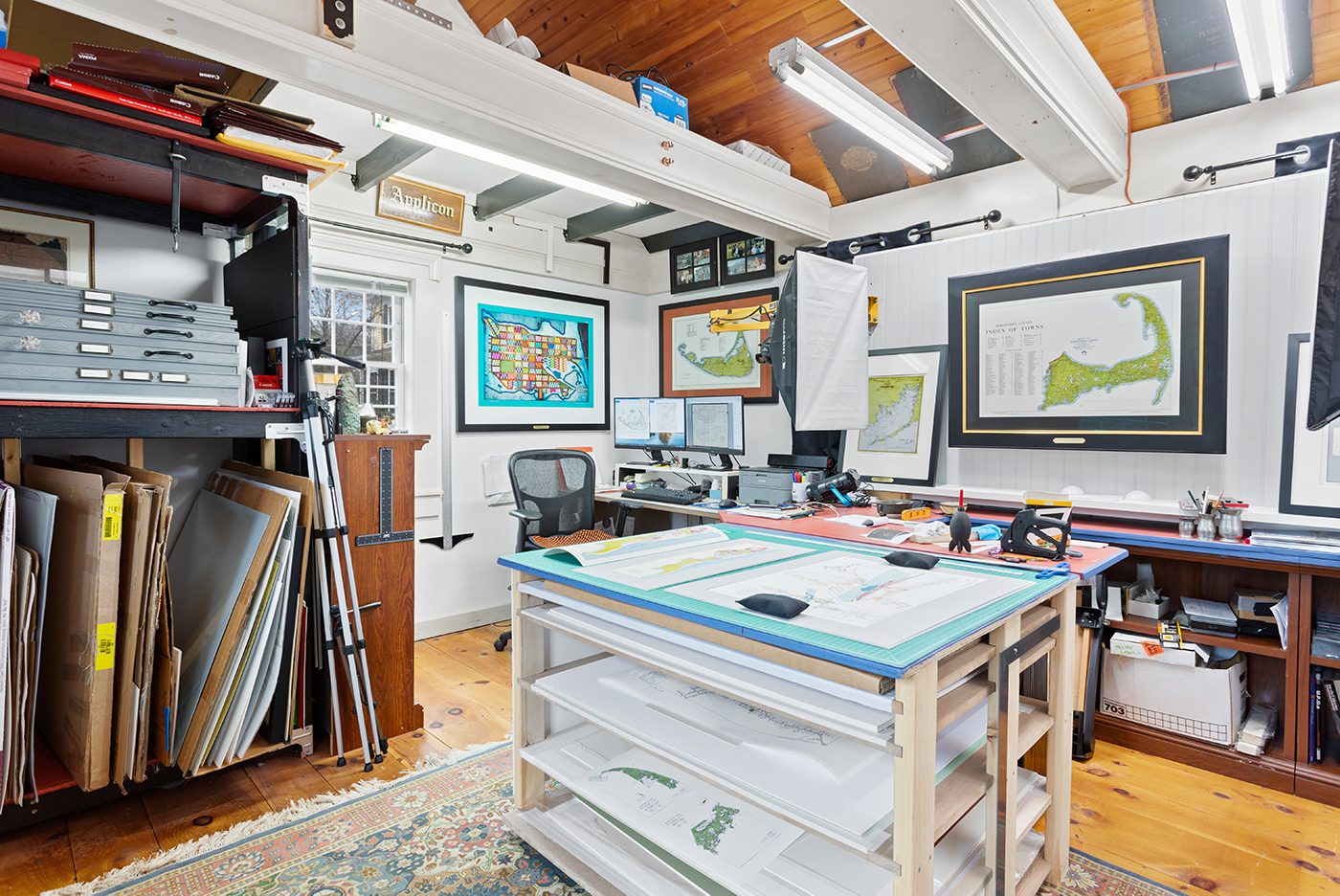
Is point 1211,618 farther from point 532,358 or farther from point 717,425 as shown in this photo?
point 532,358

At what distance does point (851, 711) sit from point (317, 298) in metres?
3.60

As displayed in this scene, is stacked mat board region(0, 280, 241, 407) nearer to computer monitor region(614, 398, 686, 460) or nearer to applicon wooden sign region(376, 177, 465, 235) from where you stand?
applicon wooden sign region(376, 177, 465, 235)

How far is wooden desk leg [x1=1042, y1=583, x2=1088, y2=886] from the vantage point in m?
1.71

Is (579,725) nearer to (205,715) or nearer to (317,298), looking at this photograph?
(205,715)

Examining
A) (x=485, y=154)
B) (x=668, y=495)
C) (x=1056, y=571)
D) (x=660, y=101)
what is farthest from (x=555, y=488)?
(x=1056, y=571)

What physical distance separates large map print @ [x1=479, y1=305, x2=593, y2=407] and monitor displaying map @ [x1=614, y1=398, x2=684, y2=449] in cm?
37

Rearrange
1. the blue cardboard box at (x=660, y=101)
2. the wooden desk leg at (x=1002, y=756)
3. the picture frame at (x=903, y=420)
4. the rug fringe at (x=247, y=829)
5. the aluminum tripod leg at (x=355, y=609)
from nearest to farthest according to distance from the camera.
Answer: the wooden desk leg at (x=1002, y=756), the rug fringe at (x=247, y=829), the aluminum tripod leg at (x=355, y=609), the blue cardboard box at (x=660, y=101), the picture frame at (x=903, y=420)

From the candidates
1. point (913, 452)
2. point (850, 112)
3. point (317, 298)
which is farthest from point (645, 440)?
point (850, 112)

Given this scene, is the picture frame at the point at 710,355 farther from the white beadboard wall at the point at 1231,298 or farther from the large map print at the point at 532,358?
the white beadboard wall at the point at 1231,298

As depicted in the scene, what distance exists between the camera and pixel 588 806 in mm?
1885

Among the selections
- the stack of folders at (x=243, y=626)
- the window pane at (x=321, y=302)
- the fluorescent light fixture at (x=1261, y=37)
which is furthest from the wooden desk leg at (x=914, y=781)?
the window pane at (x=321, y=302)

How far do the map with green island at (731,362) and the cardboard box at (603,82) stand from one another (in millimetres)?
1907

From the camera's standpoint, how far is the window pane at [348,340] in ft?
12.2

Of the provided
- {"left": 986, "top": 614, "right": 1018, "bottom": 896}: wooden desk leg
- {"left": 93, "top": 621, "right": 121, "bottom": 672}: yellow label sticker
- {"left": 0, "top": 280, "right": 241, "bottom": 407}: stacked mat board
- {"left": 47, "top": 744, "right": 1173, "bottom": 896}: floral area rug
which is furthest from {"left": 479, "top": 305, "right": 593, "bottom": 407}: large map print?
{"left": 986, "top": 614, "right": 1018, "bottom": 896}: wooden desk leg
